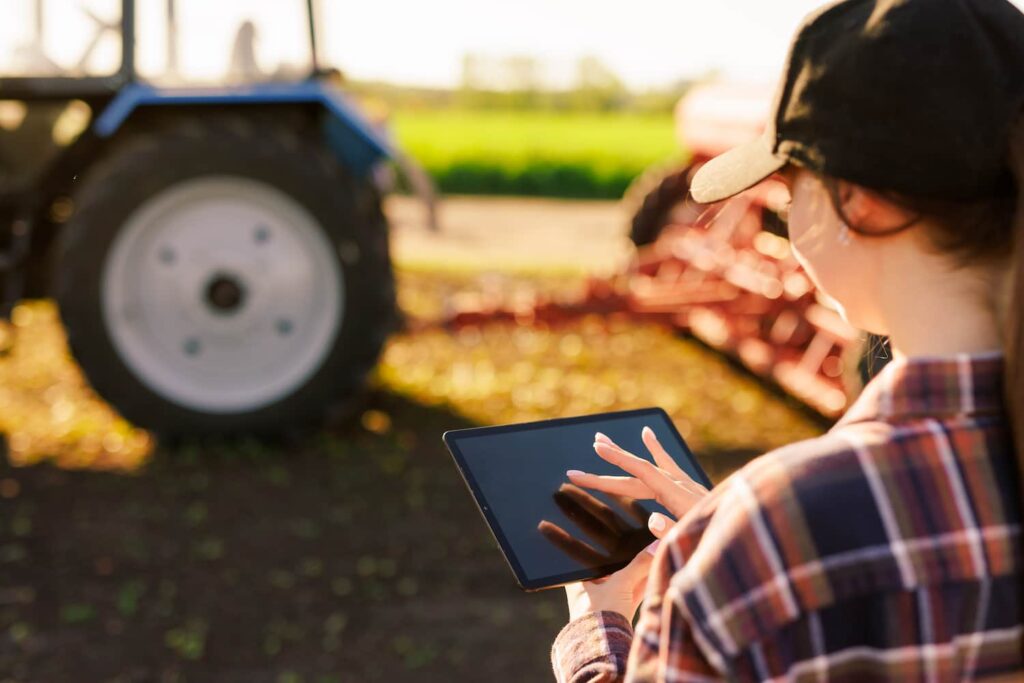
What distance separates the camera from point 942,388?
879 millimetres

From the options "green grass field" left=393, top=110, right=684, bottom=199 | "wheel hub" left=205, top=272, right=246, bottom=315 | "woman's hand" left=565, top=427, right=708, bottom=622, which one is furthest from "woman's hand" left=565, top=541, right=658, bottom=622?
"green grass field" left=393, top=110, right=684, bottom=199

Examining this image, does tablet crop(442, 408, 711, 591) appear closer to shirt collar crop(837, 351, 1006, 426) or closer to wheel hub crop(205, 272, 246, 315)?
shirt collar crop(837, 351, 1006, 426)

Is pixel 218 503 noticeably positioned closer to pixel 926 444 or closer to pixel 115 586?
pixel 115 586

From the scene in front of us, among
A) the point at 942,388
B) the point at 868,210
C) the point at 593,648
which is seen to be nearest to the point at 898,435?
the point at 942,388

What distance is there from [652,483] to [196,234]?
357cm

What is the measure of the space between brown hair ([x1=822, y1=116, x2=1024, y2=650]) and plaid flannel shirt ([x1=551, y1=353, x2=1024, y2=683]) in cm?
3

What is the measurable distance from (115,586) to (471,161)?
1911 centimetres

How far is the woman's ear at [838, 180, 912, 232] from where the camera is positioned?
899 mm

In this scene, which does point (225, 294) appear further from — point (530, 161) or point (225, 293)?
point (530, 161)

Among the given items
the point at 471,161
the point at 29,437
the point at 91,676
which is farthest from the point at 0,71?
the point at 471,161

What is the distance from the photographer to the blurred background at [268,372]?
3.16 meters

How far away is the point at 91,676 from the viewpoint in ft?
9.36

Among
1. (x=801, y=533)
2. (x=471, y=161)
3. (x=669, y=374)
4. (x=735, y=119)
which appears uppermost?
(x=801, y=533)

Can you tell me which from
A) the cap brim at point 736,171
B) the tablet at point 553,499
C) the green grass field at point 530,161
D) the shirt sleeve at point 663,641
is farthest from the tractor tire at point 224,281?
the green grass field at point 530,161
